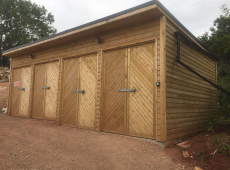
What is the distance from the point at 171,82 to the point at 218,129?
2249 mm

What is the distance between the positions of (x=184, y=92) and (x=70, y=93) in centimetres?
388

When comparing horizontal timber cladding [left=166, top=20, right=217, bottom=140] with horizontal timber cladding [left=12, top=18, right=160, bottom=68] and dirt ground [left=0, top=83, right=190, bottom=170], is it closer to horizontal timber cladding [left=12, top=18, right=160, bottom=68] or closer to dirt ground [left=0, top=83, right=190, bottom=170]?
horizontal timber cladding [left=12, top=18, right=160, bottom=68]

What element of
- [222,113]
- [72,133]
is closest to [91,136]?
[72,133]

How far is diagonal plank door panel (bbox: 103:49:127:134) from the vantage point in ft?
18.4

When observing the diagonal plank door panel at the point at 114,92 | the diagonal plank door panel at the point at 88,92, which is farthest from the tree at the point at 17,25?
the diagonal plank door panel at the point at 114,92

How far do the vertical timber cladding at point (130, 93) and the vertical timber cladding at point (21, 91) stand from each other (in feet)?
15.8

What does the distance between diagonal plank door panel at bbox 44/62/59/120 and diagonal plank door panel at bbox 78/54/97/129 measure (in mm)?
1634

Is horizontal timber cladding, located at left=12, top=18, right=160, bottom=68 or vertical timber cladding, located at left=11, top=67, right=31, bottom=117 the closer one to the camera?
horizontal timber cladding, located at left=12, top=18, right=160, bottom=68

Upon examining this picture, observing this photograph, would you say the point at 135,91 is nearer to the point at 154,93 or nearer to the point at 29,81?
the point at 154,93

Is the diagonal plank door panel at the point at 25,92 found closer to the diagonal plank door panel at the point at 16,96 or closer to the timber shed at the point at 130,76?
the diagonal plank door panel at the point at 16,96

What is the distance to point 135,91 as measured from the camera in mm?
5398

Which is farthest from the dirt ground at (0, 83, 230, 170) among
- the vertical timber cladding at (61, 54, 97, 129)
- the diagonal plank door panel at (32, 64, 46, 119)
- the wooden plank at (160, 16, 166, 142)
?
the diagonal plank door panel at (32, 64, 46, 119)

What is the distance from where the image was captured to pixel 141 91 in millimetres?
5273

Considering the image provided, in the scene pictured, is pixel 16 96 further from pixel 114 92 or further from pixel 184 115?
pixel 184 115
